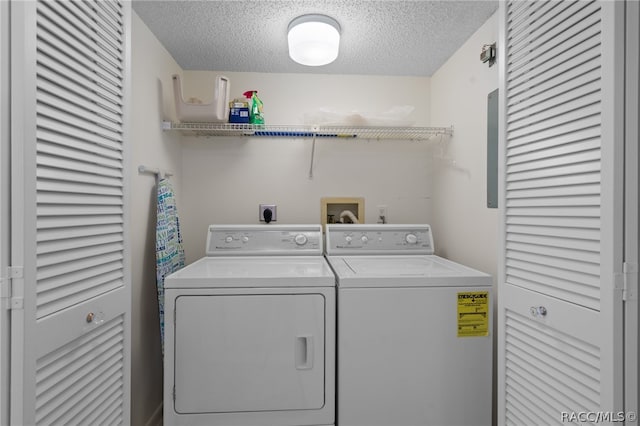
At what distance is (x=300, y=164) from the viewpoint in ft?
8.79

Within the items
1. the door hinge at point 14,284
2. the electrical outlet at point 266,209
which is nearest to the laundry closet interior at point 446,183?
the door hinge at point 14,284

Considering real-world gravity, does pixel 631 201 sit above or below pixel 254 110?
below

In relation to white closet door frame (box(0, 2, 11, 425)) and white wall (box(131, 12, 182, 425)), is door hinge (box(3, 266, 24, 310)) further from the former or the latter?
Result: white wall (box(131, 12, 182, 425))

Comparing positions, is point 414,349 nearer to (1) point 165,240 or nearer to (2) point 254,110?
(1) point 165,240

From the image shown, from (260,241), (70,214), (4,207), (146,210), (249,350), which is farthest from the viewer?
(260,241)

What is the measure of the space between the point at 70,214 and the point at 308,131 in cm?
166

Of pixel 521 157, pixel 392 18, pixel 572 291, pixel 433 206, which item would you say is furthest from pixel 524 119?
pixel 433 206

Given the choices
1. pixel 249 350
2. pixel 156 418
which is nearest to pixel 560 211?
pixel 249 350

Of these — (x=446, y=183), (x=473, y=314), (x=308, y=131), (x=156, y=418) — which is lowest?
(x=156, y=418)

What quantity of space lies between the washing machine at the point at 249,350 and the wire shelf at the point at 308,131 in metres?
1.09

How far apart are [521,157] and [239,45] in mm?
1786

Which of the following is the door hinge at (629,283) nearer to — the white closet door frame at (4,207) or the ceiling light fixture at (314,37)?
the white closet door frame at (4,207)

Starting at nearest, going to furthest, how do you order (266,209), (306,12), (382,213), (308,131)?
(306,12) → (308,131) → (266,209) → (382,213)

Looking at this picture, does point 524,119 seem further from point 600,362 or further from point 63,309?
point 63,309
